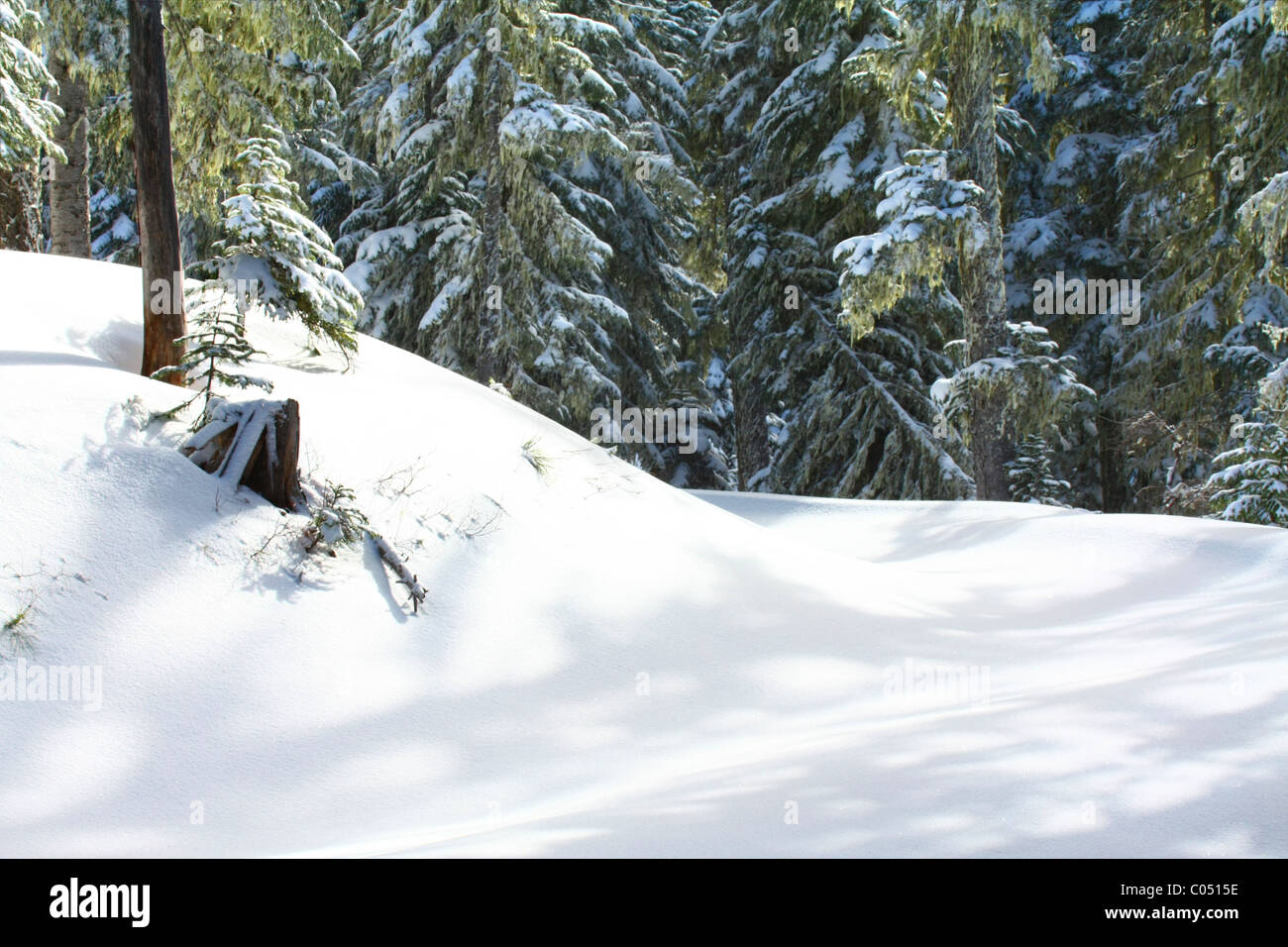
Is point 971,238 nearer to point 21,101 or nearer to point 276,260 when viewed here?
point 276,260

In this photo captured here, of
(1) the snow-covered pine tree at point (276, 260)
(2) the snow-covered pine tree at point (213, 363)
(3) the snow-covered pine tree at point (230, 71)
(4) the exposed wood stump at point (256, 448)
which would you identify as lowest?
(4) the exposed wood stump at point (256, 448)

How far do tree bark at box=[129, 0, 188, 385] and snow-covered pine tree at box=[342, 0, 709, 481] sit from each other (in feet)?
29.9

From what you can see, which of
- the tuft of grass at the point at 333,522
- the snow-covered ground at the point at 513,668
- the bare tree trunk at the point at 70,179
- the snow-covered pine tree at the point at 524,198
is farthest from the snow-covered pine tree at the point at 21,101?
the tuft of grass at the point at 333,522

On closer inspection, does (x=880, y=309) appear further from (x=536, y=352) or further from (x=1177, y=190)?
(x=1177, y=190)

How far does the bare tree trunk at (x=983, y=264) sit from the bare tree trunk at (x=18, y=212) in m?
12.9

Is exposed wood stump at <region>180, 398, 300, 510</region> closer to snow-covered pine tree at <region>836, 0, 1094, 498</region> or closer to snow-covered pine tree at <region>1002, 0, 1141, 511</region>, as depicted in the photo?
snow-covered pine tree at <region>836, 0, 1094, 498</region>

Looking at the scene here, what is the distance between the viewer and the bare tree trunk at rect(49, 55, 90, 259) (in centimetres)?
1386

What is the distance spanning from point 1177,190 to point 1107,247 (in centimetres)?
352

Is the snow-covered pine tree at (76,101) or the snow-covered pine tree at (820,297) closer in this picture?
the snow-covered pine tree at (76,101)

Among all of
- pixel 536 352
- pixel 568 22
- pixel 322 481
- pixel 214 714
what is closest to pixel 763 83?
pixel 568 22

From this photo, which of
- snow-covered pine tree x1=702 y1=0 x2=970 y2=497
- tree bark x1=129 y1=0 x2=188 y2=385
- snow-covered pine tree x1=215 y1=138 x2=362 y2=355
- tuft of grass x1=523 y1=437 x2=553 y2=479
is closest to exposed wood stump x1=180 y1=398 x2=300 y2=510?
tree bark x1=129 y1=0 x2=188 y2=385

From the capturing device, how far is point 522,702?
5.57 m

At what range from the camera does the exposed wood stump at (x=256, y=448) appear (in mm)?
6270

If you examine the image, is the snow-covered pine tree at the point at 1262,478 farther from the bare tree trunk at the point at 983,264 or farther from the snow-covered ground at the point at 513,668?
the snow-covered ground at the point at 513,668
